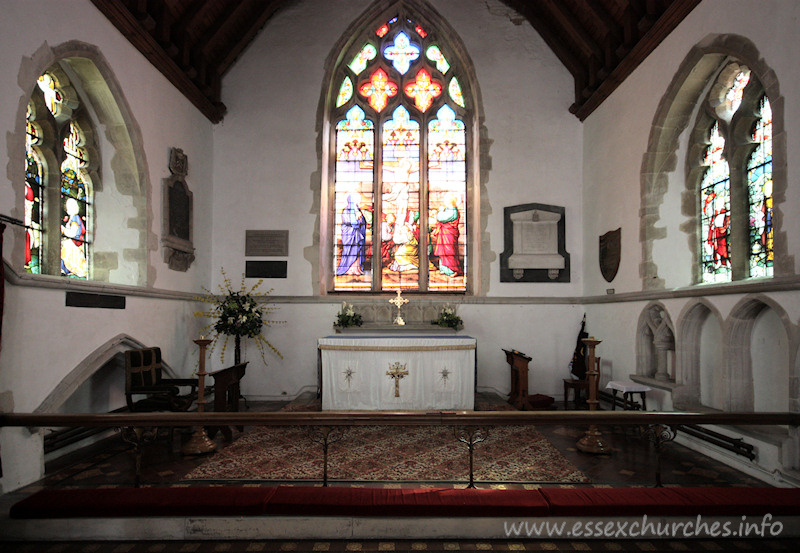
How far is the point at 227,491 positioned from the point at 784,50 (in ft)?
17.4

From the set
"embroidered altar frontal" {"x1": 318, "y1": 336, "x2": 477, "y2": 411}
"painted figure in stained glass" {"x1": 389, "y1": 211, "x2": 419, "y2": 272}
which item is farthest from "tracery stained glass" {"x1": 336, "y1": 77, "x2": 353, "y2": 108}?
"embroidered altar frontal" {"x1": 318, "y1": 336, "x2": 477, "y2": 411}

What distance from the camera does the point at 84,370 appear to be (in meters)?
5.00

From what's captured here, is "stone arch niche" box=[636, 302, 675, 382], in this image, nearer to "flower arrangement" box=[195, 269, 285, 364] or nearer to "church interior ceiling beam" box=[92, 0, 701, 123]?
"church interior ceiling beam" box=[92, 0, 701, 123]

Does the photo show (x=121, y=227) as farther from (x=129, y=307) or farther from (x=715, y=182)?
(x=715, y=182)

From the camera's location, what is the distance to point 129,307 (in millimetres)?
5844

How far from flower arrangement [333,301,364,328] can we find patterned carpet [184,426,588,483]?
7.32 ft

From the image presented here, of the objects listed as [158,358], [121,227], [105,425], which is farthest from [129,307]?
[105,425]


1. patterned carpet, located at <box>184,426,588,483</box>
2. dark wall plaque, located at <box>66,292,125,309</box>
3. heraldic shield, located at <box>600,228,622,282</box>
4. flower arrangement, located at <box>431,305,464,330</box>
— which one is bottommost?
patterned carpet, located at <box>184,426,588,483</box>

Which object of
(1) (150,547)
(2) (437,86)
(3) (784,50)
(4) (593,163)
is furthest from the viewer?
(2) (437,86)

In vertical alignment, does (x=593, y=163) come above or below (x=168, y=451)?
above

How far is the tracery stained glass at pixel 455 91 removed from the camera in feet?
29.1

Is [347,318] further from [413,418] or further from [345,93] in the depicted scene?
[413,418]

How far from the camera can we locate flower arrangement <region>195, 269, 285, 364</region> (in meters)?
7.14

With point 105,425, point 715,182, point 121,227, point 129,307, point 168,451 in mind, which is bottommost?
point 168,451
